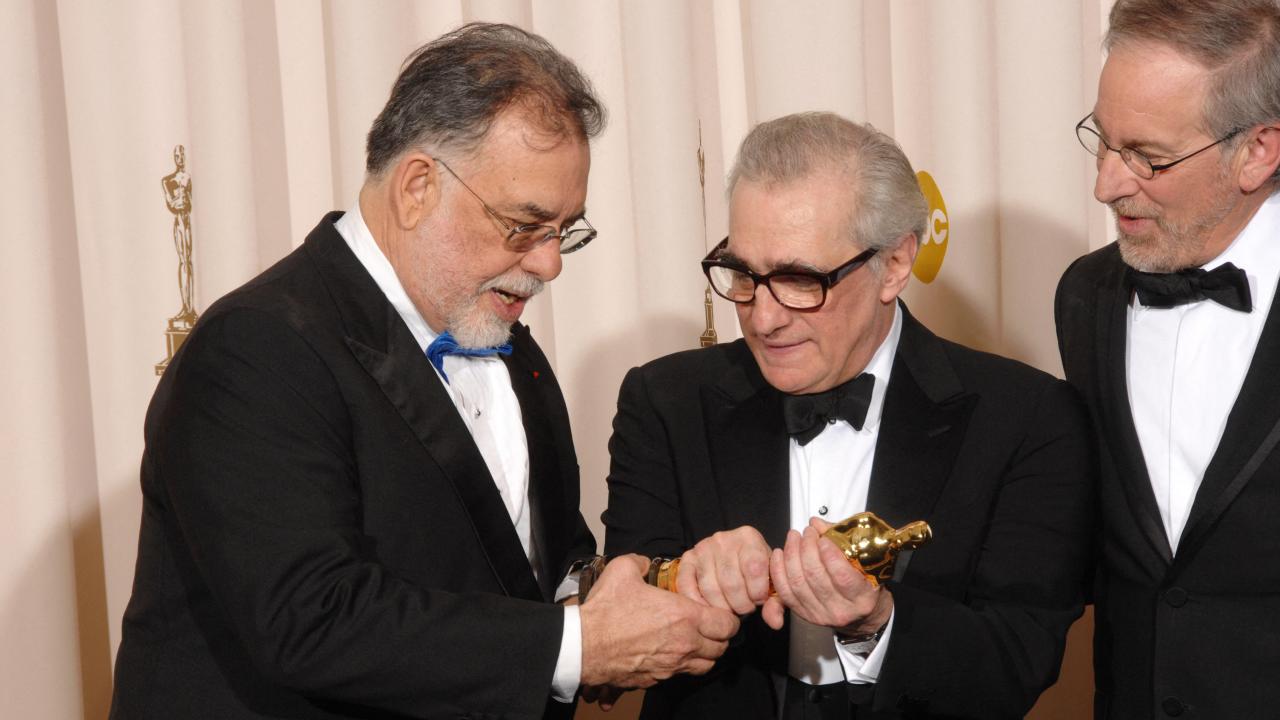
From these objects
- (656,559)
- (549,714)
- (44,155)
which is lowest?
(549,714)

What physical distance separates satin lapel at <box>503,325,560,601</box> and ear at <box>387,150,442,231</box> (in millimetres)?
446

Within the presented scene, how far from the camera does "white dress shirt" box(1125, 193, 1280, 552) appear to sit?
232cm

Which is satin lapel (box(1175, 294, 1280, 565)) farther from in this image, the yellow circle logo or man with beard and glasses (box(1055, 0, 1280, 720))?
the yellow circle logo

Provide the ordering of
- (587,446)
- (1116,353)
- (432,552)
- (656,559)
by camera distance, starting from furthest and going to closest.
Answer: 1. (587,446)
2. (1116,353)
3. (656,559)
4. (432,552)

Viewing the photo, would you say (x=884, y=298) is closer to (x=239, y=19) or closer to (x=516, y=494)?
(x=516, y=494)

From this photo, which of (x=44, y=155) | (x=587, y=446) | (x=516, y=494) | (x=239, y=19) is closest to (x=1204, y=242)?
(x=516, y=494)

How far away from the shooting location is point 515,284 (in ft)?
7.45

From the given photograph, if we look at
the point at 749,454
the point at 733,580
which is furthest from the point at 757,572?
the point at 749,454

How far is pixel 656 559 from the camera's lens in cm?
223

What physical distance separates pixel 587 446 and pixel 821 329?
1458mm

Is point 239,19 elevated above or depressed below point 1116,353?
above

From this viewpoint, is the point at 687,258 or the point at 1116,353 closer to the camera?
the point at 1116,353

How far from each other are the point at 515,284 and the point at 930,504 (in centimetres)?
80

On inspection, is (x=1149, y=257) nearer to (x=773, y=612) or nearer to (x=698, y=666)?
(x=773, y=612)
